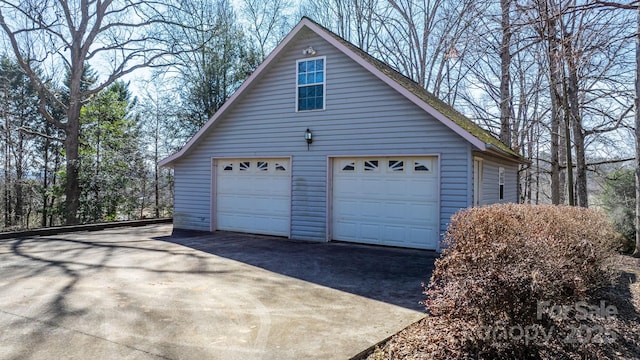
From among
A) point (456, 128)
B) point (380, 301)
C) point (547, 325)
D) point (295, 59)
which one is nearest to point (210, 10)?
point (295, 59)

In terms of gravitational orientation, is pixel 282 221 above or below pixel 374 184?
below

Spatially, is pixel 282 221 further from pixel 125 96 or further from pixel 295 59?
pixel 125 96

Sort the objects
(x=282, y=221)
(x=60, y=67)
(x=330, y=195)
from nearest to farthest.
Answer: (x=330, y=195), (x=282, y=221), (x=60, y=67)

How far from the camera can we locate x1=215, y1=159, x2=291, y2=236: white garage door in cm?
1077

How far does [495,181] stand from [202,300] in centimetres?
935

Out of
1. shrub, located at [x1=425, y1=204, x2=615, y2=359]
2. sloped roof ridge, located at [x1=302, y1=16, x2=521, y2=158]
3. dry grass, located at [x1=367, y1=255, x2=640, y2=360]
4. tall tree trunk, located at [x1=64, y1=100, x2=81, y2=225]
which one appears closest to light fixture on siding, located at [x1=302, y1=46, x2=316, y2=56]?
sloped roof ridge, located at [x1=302, y1=16, x2=521, y2=158]

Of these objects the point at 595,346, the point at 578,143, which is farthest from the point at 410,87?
the point at 595,346

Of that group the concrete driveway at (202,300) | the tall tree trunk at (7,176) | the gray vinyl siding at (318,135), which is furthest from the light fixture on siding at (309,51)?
the tall tree trunk at (7,176)

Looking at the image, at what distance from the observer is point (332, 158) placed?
10031 millimetres

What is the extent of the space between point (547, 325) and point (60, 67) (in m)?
24.0

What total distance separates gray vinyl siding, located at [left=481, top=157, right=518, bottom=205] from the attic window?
180 inches

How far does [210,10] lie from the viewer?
67.8 ft

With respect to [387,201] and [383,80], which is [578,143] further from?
A: [383,80]

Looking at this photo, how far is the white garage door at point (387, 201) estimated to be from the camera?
8.85 m
